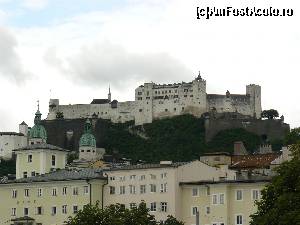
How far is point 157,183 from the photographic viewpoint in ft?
298

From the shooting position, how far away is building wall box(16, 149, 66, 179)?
10650 centimetres

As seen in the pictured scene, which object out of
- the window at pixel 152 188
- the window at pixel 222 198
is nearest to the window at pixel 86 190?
the window at pixel 152 188

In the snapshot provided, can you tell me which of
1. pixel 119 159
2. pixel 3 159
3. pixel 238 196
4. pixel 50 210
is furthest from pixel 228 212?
pixel 3 159

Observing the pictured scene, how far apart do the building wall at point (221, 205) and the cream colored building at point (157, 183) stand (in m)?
0.94

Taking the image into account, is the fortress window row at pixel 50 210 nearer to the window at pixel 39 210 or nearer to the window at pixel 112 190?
the window at pixel 39 210

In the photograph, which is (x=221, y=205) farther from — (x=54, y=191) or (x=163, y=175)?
(x=54, y=191)

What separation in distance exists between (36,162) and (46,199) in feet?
38.6

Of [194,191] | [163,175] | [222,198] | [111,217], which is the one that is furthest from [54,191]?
[111,217]

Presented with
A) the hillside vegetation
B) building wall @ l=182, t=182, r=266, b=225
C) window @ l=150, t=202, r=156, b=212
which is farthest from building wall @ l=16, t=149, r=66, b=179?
the hillside vegetation

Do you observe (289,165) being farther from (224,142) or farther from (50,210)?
(224,142)

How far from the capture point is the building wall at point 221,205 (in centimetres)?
8475

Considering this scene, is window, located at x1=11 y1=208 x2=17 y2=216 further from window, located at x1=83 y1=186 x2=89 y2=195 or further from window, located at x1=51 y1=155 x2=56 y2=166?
window, located at x1=51 y1=155 x2=56 y2=166

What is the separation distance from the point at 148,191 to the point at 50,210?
963 centimetres

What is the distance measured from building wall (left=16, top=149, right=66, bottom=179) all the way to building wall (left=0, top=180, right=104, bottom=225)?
26.2 ft
